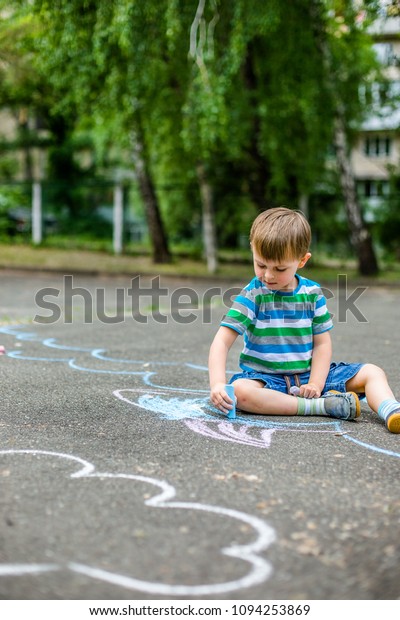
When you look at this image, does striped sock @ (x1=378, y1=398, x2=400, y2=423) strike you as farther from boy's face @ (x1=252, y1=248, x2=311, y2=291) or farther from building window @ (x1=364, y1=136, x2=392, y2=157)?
building window @ (x1=364, y1=136, x2=392, y2=157)

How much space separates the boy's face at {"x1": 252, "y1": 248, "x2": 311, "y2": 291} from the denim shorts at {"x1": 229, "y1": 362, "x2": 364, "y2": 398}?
1.38 feet

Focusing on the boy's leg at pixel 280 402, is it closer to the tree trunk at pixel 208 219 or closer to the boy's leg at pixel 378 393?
the boy's leg at pixel 378 393

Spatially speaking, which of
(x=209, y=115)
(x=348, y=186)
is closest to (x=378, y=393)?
(x=209, y=115)

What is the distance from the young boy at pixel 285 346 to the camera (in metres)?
3.45

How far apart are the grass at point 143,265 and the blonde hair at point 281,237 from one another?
10.7 meters

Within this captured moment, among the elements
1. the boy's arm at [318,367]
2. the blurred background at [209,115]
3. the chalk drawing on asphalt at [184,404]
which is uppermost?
the blurred background at [209,115]

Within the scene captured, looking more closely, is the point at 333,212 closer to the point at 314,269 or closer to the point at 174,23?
the point at 314,269

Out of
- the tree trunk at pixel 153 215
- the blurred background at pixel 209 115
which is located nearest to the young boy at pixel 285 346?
the blurred background at pixel 209 115

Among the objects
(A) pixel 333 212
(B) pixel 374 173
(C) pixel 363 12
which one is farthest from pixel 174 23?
(B) pixel 374 173

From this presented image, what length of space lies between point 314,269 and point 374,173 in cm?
2448

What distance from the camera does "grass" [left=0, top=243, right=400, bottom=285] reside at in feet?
48.6

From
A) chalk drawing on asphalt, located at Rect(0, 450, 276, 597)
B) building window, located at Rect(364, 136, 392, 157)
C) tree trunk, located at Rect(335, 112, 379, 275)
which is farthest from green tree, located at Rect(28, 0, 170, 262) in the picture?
building window, located at Rect(364, 136, 392, 157)

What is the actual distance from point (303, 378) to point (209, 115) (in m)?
9.40
